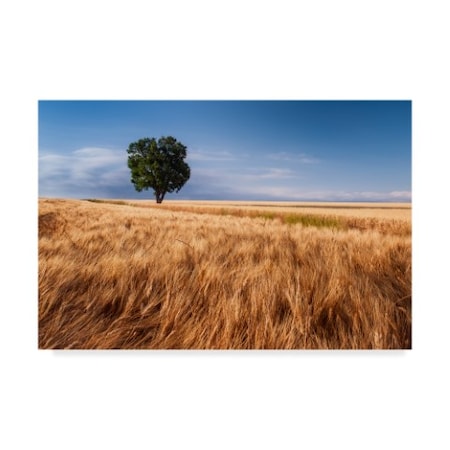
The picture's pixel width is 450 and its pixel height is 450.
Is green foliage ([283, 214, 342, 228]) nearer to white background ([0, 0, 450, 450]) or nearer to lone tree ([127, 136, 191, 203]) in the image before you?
white background ([0, 0, 450, 450])

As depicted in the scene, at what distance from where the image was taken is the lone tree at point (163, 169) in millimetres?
2000

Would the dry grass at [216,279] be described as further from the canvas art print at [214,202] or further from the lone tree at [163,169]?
the lone tree at [163,169]

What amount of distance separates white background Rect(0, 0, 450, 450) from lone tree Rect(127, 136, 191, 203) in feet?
0.84

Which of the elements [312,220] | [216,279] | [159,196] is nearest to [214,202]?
[159,196]

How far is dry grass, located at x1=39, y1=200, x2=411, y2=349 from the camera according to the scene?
1894 mm

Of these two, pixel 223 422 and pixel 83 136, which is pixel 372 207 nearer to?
pixel 223 422

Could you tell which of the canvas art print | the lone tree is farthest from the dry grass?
the lone tree
